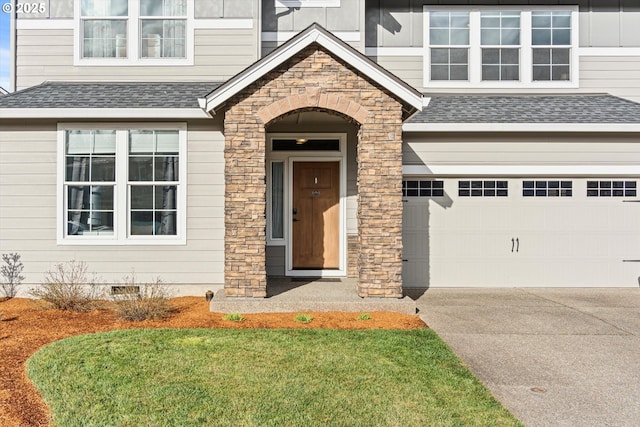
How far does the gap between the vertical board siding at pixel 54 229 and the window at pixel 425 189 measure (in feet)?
13.1

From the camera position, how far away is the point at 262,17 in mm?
9492

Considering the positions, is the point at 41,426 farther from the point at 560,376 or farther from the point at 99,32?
the point at 99,32

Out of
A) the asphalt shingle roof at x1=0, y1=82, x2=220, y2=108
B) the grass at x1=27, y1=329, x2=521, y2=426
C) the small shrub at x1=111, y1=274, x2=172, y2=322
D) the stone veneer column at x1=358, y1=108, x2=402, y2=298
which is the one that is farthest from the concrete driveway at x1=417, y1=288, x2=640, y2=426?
the asphalt shingle roof at x1=0, y1=82, x2=220, y2=108

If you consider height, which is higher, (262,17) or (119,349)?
(262,17)

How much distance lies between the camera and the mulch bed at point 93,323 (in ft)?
16.7

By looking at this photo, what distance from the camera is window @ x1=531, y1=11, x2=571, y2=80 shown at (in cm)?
1015

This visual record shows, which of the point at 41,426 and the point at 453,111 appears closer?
the point at 41,426

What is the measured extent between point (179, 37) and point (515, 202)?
7887mm

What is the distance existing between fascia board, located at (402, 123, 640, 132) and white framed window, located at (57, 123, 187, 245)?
180 inches

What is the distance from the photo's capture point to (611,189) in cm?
900

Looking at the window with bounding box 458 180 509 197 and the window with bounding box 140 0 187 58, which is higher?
the window with bounding box 140 0 187 58

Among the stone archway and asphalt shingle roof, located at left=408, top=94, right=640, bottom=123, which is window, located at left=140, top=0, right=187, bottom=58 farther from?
asphalt shingle roof, located at left=408, top=94, right=640, bottom=123

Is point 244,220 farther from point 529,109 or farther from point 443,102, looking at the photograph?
point 529,109

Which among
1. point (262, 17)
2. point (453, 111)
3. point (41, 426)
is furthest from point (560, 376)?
point (262, 17)
